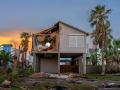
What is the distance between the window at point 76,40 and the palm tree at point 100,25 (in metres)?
8.06

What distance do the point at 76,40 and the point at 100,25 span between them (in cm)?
1055

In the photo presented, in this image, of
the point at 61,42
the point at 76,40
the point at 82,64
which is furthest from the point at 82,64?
the point at 61,42

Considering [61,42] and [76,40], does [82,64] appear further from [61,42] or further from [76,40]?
[61,42]

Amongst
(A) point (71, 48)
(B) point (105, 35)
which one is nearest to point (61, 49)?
(A) point (71, 48)

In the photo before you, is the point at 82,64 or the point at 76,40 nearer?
the point at 76,40

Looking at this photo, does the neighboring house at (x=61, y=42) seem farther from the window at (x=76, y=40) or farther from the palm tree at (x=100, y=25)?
the palm tree at (x=100, y=25)

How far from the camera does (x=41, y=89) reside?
88.3 feet

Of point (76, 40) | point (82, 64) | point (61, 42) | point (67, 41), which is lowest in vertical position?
point (82, 64)

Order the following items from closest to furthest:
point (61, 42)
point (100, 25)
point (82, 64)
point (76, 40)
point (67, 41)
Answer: point (61, 42) → point (67, 41) → point (76, 40) → point (82, 64) → point (100, 25)

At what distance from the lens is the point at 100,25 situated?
6512 cm

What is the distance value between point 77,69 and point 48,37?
8860mm

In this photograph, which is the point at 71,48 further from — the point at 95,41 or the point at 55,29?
the point at 95,41

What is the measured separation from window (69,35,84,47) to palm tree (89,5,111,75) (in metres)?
8.06

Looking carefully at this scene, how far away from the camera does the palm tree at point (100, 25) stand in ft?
210
